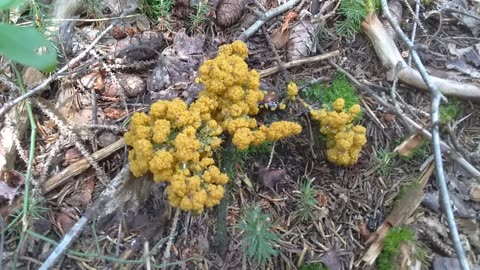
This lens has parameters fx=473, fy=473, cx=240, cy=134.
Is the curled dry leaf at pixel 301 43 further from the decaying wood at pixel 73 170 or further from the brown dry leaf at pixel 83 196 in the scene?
the brown dry leaf at pixel 83 196

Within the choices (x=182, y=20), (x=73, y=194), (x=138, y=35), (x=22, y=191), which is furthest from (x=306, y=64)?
(x=22, y=191)

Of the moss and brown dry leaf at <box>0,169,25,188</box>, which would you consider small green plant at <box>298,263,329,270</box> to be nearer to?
the moss

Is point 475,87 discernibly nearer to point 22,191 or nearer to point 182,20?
point 182,20

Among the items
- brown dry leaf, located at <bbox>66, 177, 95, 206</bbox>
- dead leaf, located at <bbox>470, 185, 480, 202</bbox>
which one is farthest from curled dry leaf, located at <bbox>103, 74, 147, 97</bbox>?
dead leaf, located at <bbox>470, 185, 480, 202</bbox>

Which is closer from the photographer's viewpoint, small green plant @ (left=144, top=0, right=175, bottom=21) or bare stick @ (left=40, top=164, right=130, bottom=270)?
bare stick @ (left=40, top=164, right=130, bottom=270)

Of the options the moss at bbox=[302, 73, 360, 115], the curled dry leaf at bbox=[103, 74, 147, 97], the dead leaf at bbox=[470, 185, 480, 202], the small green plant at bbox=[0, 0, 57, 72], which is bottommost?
the dead leaf at bbox=[470, 185, 480, 202]

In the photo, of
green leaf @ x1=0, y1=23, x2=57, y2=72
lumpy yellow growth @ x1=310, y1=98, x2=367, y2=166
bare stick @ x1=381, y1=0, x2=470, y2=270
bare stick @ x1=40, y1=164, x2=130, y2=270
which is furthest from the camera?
lumpy yellow growth @ x1=310, y1=98, x2=367, y2=166

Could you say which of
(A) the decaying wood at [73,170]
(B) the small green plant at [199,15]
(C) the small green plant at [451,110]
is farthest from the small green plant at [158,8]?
(C) the small green plant at [451,110]
